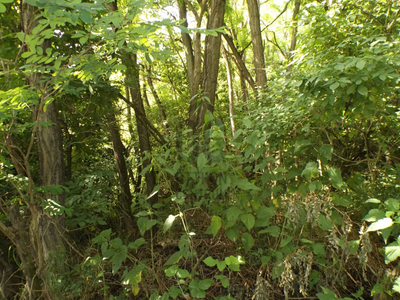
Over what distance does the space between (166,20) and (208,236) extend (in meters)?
2.22

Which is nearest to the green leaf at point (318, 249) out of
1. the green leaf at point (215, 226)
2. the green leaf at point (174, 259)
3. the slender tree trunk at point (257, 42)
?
the green leaf at point (215, 226)

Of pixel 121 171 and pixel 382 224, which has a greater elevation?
pixel 382 224

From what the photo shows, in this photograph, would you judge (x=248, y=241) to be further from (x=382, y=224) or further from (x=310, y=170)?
(x=382, y=224)

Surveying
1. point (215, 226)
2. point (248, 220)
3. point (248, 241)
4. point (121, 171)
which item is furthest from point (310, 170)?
point (121, 171)

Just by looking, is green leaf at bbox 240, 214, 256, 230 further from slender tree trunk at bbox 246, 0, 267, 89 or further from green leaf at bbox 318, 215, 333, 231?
slender tree trunk at bbox 246, 0, 267, 89

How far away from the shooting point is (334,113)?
8.79 feet

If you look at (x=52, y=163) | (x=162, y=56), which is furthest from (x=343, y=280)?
(x=52, y=163)

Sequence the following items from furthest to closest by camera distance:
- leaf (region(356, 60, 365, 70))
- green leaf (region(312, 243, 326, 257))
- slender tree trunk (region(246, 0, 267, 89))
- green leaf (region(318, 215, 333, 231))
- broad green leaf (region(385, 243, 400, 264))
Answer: slender tree trunk (region(246, 0, 267, 89)), green leaf (region(312, 243, 326, 257)), green leaf (region(318, 215, 333, 231)), leaf (region(356, 60, 365, 70)), broad green leaf (region(385, 243, 400, 264))

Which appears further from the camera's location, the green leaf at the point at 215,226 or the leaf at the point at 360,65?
the green leaf at the point at 215,226

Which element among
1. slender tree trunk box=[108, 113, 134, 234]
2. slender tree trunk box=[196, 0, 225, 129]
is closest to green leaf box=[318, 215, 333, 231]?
slender tree trunk box=[196, 0, 225, 129]

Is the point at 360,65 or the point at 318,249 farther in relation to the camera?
the point at 318,249

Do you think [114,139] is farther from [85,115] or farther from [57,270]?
[57,270]

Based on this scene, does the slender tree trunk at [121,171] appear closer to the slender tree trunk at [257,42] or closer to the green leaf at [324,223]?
the slender tree trunk at [257,42]

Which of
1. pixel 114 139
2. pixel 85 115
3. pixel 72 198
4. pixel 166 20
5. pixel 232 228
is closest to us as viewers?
pixel 166 20
